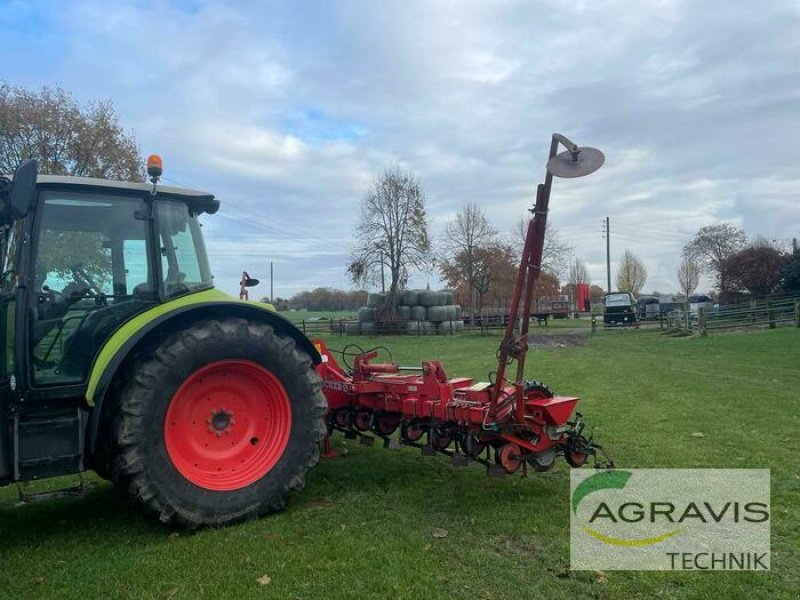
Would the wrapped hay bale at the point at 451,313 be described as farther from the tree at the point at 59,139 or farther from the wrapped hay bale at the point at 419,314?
the tree at the point at 59,139

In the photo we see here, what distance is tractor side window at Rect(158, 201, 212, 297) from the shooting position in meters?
4.62

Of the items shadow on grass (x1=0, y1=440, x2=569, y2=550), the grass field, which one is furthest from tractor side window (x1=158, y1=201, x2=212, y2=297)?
the grass field

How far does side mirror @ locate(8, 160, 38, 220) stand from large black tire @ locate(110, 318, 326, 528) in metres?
1.21

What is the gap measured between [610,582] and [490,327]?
2952 cm

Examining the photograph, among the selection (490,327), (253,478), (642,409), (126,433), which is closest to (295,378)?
(253,478)

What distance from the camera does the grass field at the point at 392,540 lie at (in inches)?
133

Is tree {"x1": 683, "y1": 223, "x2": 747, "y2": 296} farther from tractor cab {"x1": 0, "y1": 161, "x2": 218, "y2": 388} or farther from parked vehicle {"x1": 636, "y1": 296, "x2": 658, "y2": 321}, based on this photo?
tractor cab {"x1": 0, "y1": 161, "x2": 218, "y2": 388}

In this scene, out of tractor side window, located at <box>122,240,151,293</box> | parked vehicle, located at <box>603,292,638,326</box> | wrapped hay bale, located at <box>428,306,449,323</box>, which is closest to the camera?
tractor side window, located at <box>122,240,151,293</box>

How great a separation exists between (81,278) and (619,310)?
3125 centimetres

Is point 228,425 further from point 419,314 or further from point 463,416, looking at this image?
point 419,314

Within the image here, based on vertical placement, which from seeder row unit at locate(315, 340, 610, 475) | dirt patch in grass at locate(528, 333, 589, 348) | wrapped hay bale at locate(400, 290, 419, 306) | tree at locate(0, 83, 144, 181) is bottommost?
dirt patch in grass at locate(528, 333, 589, 348)

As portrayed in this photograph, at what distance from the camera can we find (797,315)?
72.5 feet

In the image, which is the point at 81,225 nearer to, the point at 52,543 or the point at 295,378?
the point at 295,378

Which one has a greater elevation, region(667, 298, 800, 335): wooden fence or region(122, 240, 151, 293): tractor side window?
region(122, 240, 151, 293): tractor side window
